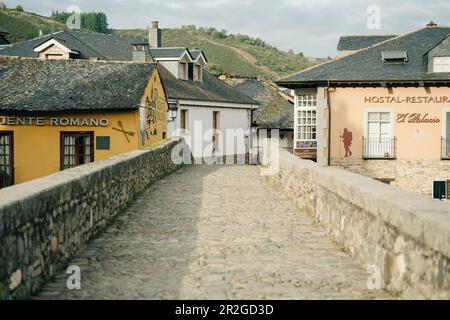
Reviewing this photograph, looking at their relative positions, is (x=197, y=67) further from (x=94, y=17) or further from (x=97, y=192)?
(x=94, y=17)

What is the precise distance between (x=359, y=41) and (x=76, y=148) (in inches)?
653

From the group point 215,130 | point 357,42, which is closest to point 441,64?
point 357,42

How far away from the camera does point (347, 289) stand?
604 cm

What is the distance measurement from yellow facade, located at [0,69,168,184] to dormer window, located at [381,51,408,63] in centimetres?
1081

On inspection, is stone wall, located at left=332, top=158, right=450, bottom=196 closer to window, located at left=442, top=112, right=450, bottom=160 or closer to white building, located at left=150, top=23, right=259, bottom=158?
window, located at left=442, top=112, right=450, bottom=160

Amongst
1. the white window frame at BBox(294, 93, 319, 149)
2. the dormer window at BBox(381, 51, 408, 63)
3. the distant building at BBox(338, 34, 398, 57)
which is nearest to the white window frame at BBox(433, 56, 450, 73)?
the dormer window at BBox(381, 51, 408, 63)

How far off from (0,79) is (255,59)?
217ft

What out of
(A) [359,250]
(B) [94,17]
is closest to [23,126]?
(A) [359,250]

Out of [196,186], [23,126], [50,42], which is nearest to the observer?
[196,186]

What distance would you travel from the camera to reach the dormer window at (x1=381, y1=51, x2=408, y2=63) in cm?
2578

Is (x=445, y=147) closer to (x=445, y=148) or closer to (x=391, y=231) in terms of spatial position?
(x=445, y=148)

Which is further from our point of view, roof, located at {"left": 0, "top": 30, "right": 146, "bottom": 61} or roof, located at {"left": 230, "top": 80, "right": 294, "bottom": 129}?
roof, located at {"left": 230, "top": 80, "right": 294, "bottom": 129}

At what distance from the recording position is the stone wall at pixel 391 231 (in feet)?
14.9

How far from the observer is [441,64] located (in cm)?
2492
